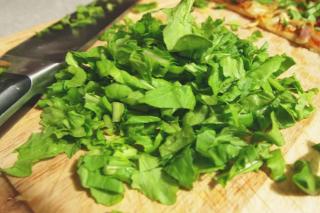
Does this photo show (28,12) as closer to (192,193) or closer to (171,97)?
(171,97)

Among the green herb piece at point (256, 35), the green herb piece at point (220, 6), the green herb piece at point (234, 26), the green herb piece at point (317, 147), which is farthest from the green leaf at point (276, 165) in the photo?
the green herb piece at point (220, 6)

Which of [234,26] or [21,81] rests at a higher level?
[21,81]

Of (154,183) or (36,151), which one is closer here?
(154,183)

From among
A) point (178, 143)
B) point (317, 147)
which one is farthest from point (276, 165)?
point (178, 143)

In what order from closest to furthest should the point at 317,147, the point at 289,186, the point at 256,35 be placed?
the point at 289,186
the point at 317,147
the point at 256,35

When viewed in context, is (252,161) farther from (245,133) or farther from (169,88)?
(169,88)

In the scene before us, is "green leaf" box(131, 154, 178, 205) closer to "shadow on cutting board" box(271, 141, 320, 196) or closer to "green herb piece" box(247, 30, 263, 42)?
"shadow on cutting board" box(271, 141, 320, 196)

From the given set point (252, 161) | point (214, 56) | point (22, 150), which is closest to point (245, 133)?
point (252, 161)
